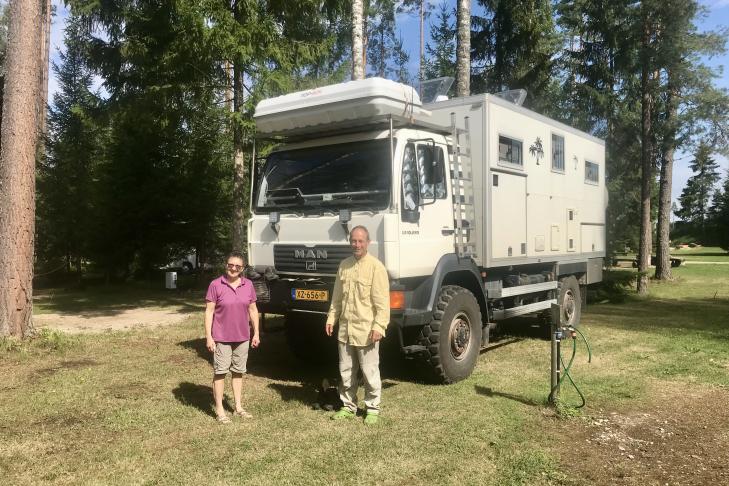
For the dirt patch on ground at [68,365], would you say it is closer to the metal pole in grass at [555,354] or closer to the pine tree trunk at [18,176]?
the pine tree trunk at [18,176]

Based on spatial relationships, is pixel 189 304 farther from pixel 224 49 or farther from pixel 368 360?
pixel 368 360

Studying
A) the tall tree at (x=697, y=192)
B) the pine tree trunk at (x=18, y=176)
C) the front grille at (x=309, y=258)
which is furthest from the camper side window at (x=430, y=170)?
the tall tree at (x=697, y=192)

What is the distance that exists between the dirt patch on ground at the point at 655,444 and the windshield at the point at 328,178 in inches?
114

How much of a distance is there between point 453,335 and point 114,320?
26.4 ft

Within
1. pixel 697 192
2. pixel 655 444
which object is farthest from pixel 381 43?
pixel 697 192

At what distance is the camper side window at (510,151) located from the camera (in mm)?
7547

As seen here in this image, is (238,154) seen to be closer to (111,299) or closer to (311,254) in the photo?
(311,254)

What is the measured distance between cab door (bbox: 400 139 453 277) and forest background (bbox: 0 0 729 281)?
6.06 meters

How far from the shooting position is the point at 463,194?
23.1 feet

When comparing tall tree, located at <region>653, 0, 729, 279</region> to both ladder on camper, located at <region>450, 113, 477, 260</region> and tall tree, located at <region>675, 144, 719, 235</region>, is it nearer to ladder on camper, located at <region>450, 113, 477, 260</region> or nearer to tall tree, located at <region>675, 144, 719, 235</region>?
ladder on camper, located at <region>450, 113, 477, 260</region>

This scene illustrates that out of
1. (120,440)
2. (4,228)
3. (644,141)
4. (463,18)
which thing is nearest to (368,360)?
(120,440)

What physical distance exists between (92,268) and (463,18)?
14196 mm

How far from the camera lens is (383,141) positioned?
6.23 m

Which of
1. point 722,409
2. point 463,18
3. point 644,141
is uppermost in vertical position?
point 463,18
